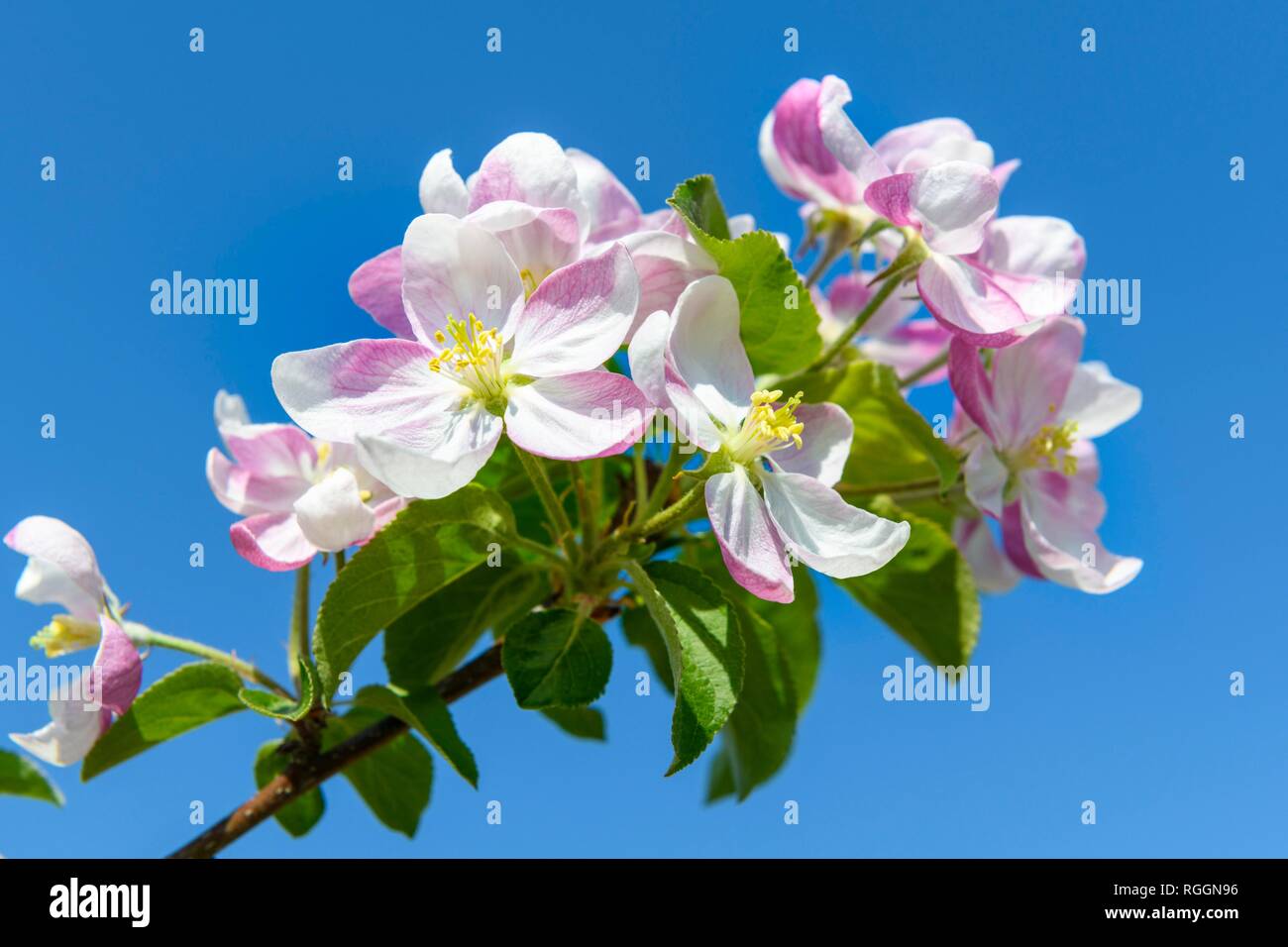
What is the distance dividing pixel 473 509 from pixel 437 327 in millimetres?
200

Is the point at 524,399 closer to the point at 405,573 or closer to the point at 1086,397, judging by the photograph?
the point at 405,573

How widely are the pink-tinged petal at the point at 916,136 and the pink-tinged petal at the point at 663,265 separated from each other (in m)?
0.41

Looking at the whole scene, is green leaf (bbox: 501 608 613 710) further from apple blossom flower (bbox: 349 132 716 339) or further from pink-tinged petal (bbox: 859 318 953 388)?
pink-tinged petal (bbox: 859 318 953 388)

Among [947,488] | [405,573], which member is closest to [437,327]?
[405,573]

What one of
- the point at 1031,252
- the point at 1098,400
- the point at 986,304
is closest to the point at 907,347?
the point at 1098,400

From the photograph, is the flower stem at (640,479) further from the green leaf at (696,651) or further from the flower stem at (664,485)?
the green leaf at (696,651)

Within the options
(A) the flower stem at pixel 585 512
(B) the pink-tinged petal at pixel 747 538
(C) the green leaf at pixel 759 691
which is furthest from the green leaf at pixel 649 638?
(B) the pink-tinged petal at pixel 747 538

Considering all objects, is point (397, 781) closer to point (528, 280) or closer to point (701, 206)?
point (528, 280)

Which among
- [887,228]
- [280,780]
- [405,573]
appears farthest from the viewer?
[887,228]

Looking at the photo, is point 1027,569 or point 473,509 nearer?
point 473,509

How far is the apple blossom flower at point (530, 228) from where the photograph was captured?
1293 millimetres

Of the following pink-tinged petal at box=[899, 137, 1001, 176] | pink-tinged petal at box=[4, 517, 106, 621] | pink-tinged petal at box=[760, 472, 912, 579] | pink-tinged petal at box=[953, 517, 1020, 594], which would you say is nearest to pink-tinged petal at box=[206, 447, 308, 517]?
pink-tinged petal at box=[4, 517, 106, 621]

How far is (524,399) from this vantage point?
1248 millimetres

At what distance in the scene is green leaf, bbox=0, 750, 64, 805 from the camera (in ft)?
5.46
